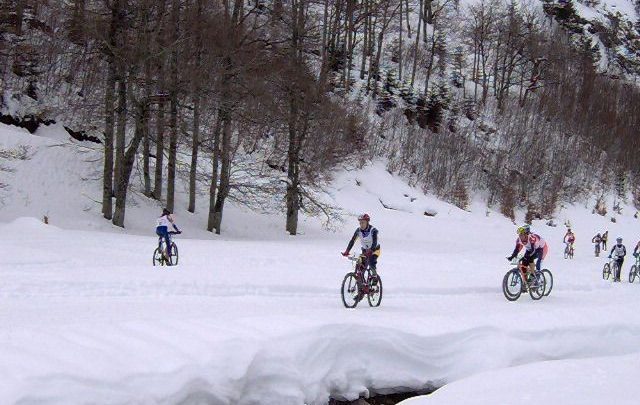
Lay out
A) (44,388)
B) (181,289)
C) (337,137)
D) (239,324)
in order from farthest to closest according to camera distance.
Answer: (337,137) < (181,289) < (239,324) < (44,388)

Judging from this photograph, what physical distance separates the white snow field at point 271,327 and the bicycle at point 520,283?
0.35m

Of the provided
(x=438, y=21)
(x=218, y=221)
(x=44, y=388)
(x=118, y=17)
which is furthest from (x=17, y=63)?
(x=438, y=21)

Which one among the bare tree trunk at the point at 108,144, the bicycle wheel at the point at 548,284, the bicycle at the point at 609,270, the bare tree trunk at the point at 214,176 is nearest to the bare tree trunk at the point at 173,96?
the bare tree trunk at the point at 214,176

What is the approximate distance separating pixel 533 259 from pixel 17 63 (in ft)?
87.4

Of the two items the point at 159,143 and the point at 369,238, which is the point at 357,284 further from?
the point at 159,143

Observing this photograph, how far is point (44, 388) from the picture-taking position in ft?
23.3

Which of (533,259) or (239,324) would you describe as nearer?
(239,324)

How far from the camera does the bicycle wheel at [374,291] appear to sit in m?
14.2

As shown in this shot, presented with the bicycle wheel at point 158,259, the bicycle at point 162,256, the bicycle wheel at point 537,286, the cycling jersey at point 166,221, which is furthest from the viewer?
the cycling jersey at point 166,221

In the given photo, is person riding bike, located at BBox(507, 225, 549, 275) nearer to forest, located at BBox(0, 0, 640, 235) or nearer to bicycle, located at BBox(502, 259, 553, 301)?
bicycle, located at BBox(502, 259, 553, 301)

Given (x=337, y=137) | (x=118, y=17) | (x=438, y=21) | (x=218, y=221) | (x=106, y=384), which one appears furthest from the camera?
(x=438, y=21)

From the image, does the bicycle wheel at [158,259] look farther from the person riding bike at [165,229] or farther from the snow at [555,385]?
the snow at [555,385]

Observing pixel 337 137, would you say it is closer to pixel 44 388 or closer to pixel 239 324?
pixel 239 324

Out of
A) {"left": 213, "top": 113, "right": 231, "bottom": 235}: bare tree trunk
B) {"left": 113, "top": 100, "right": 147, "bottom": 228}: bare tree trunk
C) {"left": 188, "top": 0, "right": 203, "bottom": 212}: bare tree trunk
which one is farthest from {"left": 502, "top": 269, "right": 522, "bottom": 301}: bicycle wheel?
{"left": 188, "top": 0, "right": 203, "bottom": 212}: bare tree trunk
